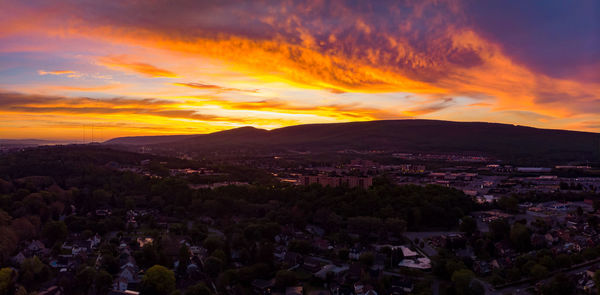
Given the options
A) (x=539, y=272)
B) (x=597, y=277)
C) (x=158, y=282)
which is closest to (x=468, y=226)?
(x=539, y=272)

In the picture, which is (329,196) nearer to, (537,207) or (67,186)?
(537,207)

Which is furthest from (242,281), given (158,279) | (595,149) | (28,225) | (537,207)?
(595,149)

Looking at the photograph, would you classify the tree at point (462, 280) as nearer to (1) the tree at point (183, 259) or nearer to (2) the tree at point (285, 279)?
(2) the tree at point (285, 279)

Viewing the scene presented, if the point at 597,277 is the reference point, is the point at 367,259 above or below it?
below

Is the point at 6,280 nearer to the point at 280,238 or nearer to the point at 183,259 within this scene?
the point at 183,259

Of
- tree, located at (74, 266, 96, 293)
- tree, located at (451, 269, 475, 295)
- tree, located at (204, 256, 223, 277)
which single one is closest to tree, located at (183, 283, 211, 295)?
tree, located at (204, 256, 223, 277)

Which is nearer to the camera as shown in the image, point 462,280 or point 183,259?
point 462,280

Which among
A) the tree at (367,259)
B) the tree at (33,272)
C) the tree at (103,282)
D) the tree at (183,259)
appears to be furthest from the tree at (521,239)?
the tree at (33,272)
